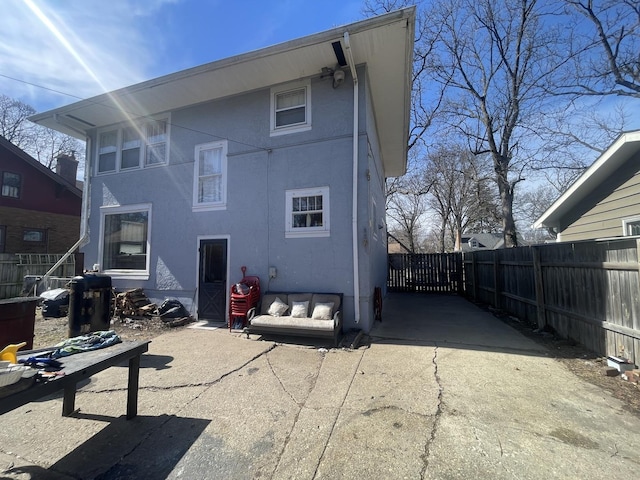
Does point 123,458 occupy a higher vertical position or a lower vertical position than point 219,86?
lower

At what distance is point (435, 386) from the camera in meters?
3.65

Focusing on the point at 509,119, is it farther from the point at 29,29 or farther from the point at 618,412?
the point at 29,29

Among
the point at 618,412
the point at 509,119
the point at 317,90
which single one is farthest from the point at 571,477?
the point at 509,119

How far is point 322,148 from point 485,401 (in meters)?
5.41

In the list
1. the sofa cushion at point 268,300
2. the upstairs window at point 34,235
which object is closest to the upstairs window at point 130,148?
the sofa cushion at point 268,300

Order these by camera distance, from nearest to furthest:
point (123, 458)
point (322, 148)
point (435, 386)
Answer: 1. point (123, 458)
2. point (435, 386)
3. point (322, 148)

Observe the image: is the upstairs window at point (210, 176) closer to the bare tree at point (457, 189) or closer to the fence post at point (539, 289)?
the fence post at point (539, 289)

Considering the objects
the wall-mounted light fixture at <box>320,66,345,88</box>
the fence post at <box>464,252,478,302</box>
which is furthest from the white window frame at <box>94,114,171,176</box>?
the fence post at <box>464,252,478,302</box>

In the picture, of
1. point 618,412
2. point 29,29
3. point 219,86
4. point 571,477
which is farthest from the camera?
point 219,86

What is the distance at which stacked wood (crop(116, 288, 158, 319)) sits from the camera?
740cm

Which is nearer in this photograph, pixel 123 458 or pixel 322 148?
pixel 123 458

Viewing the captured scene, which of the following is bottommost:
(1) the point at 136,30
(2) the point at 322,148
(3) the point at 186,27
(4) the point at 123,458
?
(4) the point at 123,458

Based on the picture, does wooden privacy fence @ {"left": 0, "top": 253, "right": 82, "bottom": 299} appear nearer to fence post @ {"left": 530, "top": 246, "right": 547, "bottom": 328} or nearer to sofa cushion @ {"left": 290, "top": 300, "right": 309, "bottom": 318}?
sofa cushion @ {"left": 290, "top": 300, "right": 309, "bottom": 318}

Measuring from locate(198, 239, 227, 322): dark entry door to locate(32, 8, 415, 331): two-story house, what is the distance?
30 millimetres
